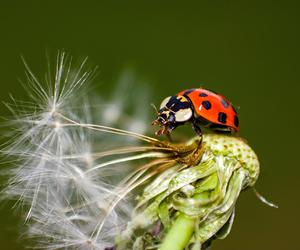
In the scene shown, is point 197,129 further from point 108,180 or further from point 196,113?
point 108,180

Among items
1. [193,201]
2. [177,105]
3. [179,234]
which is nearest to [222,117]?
[177,105]

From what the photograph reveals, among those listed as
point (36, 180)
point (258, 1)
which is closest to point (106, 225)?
point (36, 180)

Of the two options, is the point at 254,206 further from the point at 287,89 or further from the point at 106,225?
the point at 106,225

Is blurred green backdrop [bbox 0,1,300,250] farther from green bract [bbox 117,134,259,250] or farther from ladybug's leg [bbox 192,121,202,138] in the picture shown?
green bract [bbox 117,134,259,250]

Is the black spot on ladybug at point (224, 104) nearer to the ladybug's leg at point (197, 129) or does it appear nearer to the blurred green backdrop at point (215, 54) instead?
the ladybug's leg at point (197, 129)

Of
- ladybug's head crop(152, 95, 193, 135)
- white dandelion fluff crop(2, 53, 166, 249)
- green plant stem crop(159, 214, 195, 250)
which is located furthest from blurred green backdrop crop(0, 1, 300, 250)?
green plant stem crop(159, 214, 195, 250)

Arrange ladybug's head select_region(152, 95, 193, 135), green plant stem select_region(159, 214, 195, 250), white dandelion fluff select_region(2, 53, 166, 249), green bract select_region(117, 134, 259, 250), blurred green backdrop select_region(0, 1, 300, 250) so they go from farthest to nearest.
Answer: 1. blurred green backdrop select_region(0, 1, 300, 250)
2. ladybug's head select_region(152, 95, 193, 135)
3. white dandelion fluff select_region(2, 53, 166, 249)
4. green bract select_region(117, 134, 259, 250)
5. green plant stem select_region(159, 214, 195, 250)

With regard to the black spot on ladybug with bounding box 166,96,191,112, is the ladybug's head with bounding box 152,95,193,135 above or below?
below

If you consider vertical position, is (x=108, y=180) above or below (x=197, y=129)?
below
